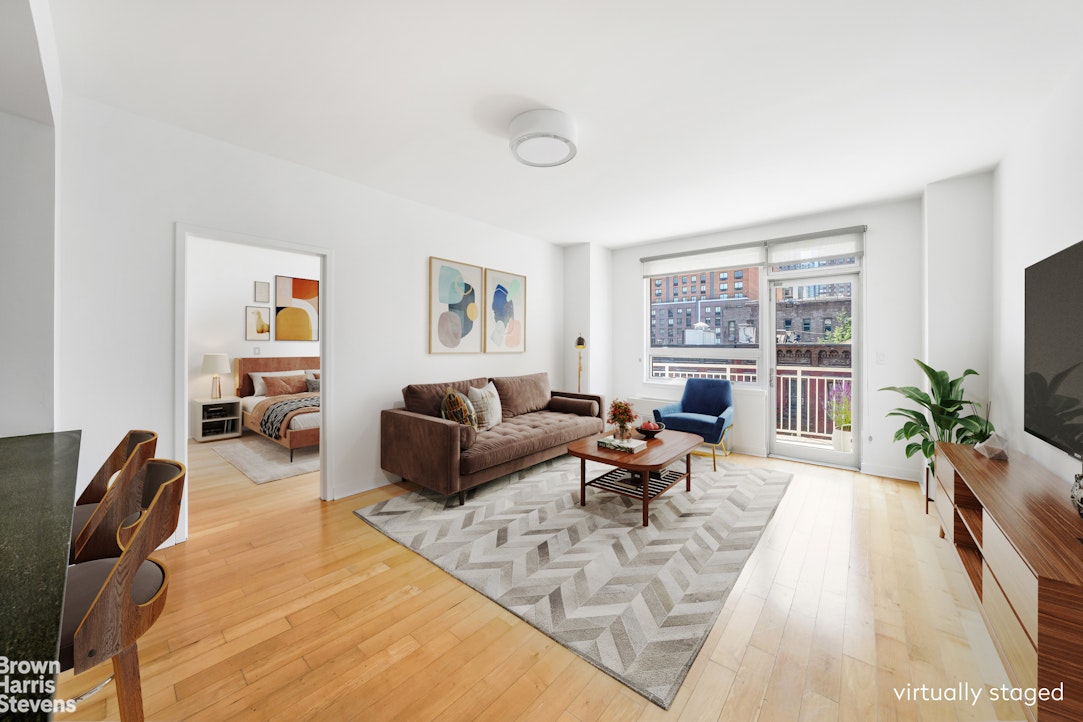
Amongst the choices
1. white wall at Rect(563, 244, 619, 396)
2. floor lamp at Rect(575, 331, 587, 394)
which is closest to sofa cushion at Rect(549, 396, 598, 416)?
floor lamp at Rect(575, 331, 587, 394)

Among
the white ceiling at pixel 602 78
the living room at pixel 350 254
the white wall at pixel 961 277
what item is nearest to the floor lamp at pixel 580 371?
the living room at pixel 350 254

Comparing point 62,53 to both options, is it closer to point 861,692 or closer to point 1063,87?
point 861,692

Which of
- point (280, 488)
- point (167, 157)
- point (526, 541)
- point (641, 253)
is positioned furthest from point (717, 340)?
point (167, 157)

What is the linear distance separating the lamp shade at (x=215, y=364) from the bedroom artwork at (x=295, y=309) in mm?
754

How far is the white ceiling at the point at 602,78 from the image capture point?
1.75 meters

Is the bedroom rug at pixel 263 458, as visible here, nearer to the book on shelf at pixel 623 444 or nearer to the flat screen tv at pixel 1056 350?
the book on shelf at pixel 623 444

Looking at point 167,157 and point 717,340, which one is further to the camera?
point 717,340

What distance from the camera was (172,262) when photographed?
2.65 m

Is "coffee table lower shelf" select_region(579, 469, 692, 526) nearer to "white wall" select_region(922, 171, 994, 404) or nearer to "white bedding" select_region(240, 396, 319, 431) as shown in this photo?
"white wall" select_region(922, 171, 994, 404)

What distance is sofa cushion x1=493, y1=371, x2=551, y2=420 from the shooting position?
4.56 metres

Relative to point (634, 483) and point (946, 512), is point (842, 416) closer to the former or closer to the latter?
point (946, 512)

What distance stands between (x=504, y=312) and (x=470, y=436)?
2.02m

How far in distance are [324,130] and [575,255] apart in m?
3.52

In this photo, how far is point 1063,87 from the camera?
2131 millimetres
